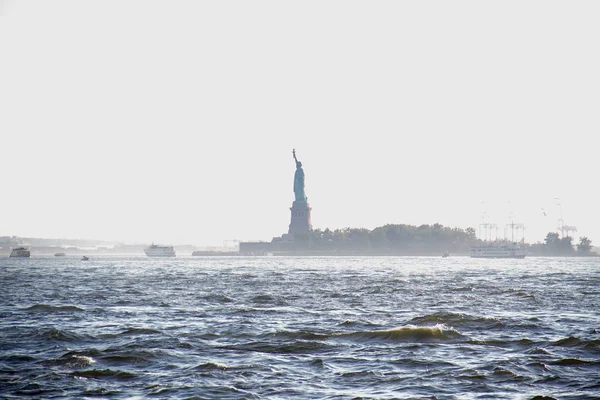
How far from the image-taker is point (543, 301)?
156 ft

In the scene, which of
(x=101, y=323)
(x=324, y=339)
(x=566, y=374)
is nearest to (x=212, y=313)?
(x=101, y=323)

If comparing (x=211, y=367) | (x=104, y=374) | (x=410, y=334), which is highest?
(x=410, y=334)

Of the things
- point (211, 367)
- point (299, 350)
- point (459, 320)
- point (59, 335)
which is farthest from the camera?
point (459, 320)

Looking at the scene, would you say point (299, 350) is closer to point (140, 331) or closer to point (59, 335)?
point (140, 331)

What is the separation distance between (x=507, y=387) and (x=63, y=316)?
24958 millimetres

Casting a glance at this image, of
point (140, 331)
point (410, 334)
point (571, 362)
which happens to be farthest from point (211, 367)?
point (571, 362)

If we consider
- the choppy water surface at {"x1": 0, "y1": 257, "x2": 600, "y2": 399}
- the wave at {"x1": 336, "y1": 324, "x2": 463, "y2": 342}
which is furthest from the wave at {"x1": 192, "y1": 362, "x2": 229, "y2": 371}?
the wave at {"x1": 336, "y1": 324, "x2": 463, "y2": 342}

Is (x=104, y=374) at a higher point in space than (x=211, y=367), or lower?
lower

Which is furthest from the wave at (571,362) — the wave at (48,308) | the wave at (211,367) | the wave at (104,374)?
the wave at (48,308)

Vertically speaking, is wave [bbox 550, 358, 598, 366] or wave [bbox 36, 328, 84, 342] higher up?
wave [bbox 550, 358, 598, 366]

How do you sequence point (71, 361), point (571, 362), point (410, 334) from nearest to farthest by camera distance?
point (71, 361) < point (571, 362) < point (410, 334)

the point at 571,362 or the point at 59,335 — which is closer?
the point at 571,362

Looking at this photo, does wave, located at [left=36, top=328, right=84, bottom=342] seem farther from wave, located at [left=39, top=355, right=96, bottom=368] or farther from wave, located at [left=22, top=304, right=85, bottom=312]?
wave, located at [left=22, top=304, right=85, bottom=312]

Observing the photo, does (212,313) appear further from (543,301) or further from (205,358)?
(543,301)
